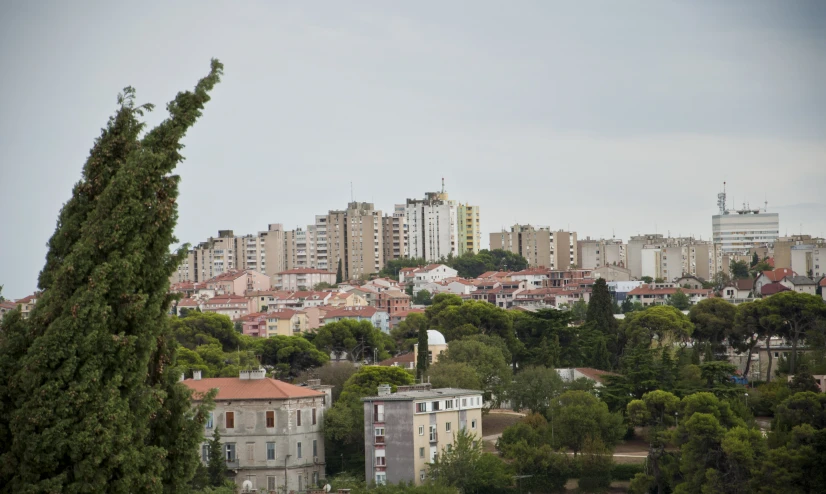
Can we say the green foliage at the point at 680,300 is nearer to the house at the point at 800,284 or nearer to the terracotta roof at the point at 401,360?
the house at the point at 800,284

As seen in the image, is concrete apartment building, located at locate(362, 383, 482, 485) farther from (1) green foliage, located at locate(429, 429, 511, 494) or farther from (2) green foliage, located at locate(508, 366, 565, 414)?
(2) green foliage, located at locate(508, 366, 565, 414)

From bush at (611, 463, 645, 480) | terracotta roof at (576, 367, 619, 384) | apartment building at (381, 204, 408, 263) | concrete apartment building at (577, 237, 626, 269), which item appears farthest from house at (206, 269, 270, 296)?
bush at (611, 463, 645, 480)

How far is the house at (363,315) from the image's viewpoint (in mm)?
86812

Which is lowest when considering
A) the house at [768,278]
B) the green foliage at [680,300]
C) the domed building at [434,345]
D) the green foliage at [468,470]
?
the green foliage at [468,470]

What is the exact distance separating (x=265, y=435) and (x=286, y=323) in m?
46.2

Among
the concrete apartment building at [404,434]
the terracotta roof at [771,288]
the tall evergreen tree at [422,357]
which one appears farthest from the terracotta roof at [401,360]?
the terracotta roof at [771,288]

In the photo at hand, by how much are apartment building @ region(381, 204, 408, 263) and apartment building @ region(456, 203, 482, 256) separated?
6.52m

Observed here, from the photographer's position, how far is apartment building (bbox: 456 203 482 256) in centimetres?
14312

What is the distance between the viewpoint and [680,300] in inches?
3698

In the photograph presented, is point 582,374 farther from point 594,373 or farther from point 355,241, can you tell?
point 355,241

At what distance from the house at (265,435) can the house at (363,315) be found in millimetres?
46293

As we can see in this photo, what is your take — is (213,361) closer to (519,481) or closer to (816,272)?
(519,481)

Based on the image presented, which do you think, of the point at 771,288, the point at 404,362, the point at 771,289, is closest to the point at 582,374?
the point at 404,362

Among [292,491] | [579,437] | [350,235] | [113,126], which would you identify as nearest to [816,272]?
[350,235]
